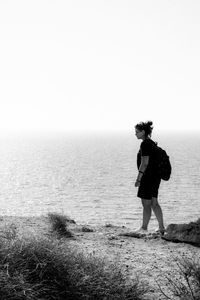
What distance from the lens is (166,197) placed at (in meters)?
36.7

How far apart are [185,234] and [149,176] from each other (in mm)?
1337

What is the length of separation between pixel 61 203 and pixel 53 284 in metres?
30.6

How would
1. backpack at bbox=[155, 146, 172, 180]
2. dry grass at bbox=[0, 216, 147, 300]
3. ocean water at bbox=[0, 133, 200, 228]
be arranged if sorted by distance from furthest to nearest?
ocean water at bbox=[0, 133, 200, 228] < backpack at bbox=[155, 146, 172, 180] < dry grass at bbox=[0, 216, 147, 300]

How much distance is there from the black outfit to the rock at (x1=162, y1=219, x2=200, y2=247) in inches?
32.6

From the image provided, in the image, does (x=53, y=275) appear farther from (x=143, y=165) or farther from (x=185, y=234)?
(x=143, y=165)

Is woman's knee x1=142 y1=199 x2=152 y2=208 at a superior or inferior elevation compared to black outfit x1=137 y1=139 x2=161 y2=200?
inferior

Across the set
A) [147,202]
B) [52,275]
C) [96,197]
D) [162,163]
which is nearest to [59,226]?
[147,202]

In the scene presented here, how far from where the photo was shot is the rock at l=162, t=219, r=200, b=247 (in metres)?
7.89

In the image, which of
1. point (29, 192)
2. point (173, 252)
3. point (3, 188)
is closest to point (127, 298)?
point (173, 252)

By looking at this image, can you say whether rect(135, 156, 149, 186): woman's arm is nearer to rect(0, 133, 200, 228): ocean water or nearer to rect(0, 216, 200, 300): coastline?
rect(0, 216, 200, 300): coastline

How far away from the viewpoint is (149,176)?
28.4 ft

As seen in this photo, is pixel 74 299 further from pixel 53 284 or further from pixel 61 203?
pixel 61 203

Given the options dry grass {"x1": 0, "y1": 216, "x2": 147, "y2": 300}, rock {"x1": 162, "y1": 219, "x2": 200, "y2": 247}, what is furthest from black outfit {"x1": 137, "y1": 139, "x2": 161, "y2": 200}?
dry grass {"x1": 0, "y1": 216, "x2": 147, "y2": 300}

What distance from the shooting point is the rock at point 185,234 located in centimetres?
789
